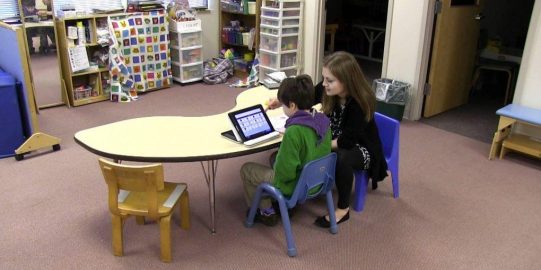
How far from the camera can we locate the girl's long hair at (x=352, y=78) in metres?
2.45

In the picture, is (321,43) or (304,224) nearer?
(304,224)

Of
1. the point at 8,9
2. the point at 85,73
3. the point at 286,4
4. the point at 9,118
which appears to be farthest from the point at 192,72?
the point at 9,118

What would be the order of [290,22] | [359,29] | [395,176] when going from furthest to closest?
[359,29], [290,22], [395,176]

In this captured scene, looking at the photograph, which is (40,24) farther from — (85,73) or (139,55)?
(139,55)

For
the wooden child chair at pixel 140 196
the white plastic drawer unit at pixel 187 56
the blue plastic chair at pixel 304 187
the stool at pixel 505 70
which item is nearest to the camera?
the wooden child chair at pixel 140 196

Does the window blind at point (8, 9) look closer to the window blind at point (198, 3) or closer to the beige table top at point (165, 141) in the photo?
the window blind at point (198, 3)

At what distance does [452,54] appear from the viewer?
4520 mm

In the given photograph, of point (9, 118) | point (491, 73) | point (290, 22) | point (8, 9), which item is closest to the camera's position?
point (9, 118)

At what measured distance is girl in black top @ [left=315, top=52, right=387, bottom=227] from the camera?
2.48 metres

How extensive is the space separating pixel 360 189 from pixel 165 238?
120 cm

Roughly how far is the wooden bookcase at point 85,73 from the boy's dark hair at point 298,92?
10.2ft

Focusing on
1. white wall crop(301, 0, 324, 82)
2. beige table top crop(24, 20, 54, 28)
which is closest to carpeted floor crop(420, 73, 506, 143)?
white wall crop(301, 0, 324, 82)

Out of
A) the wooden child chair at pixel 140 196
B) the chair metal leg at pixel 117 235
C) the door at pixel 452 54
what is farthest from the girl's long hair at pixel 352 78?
the door at pixel 452 54

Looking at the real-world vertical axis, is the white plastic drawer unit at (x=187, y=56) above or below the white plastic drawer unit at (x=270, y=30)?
below
